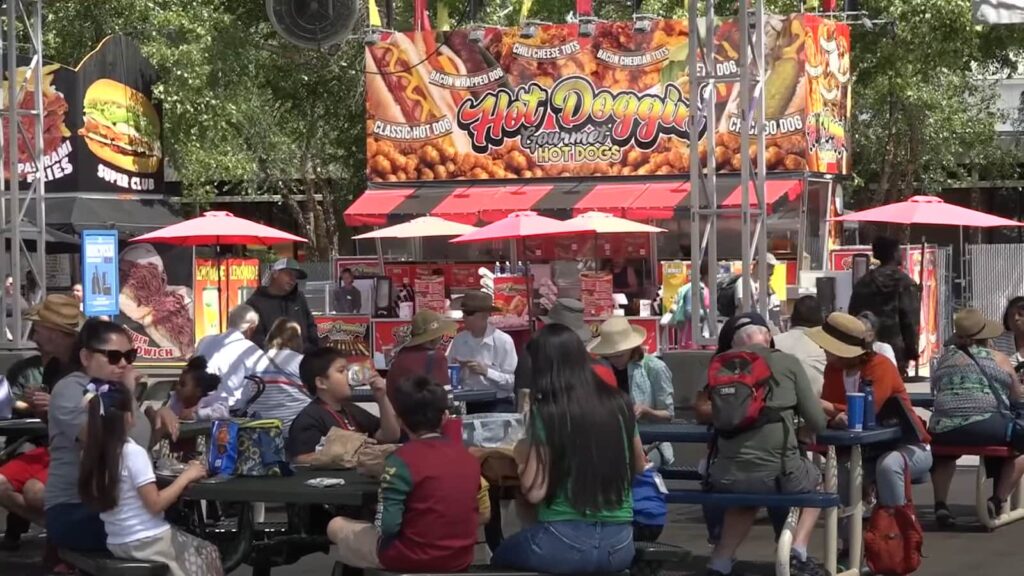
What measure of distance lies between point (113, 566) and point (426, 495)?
4.74 ft

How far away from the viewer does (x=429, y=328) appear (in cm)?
1017

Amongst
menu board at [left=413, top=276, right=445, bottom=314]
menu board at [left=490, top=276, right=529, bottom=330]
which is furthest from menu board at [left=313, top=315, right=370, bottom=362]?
menu board at [left=490, top=276, right=529, bottom=330]

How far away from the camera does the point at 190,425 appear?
30.6ft

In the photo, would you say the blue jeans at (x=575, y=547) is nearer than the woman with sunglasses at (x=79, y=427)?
Yes

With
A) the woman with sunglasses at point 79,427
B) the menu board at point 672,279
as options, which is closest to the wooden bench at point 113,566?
the woman with sunglasses at point 79,427

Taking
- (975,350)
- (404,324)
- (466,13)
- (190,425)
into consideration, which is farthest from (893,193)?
(190,425)

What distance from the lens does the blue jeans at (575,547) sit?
20.6 feet

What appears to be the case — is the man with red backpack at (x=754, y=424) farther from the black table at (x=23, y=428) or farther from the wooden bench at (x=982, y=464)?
the black table at (x=23, y=428)

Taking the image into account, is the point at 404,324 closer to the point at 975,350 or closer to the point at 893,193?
the point at 975,350

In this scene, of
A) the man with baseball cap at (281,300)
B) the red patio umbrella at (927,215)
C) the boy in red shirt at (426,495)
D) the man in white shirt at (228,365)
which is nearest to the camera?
the boy in red shirt at (426,495)

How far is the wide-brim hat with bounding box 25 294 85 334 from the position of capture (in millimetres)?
8930

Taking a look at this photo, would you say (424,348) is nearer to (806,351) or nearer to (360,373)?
(360,373)

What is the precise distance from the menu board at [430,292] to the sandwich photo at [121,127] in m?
5.73

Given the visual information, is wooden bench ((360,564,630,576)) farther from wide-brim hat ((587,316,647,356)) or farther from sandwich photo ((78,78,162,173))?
sandwich photo ((78,78,162,173))
